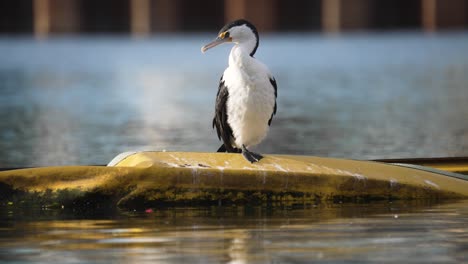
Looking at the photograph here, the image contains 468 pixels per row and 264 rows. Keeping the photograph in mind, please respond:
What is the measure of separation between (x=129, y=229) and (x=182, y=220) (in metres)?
0.66

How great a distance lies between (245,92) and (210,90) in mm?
29355

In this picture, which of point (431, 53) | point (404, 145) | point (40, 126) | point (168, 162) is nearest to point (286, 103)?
point (40, 126)

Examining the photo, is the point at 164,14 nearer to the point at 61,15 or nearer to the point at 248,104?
the point at 61,15

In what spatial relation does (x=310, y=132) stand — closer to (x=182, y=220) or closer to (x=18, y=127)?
(x=18, y=127)

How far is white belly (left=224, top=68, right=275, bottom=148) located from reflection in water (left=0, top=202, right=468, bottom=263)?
71 centimetres

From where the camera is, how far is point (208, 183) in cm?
1295

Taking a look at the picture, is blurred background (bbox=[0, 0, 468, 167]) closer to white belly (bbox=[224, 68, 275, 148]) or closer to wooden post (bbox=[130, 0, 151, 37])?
wooden post (bbox=[130, 0, 151, 37])

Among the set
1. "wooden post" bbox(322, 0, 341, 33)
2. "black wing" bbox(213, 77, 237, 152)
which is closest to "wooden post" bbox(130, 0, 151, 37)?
"wooden post" bbox(322, 0, 341, 33)

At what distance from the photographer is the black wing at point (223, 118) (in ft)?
43.1

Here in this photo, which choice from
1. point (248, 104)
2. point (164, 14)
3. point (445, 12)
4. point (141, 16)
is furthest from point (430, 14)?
point (248, 104)

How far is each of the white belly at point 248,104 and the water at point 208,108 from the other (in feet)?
19.3

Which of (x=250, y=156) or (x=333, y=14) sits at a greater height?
(x=250, y=156)

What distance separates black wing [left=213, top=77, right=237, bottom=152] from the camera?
13.1 meters

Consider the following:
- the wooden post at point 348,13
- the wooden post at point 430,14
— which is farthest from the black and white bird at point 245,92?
the wooden post at point 348,13
